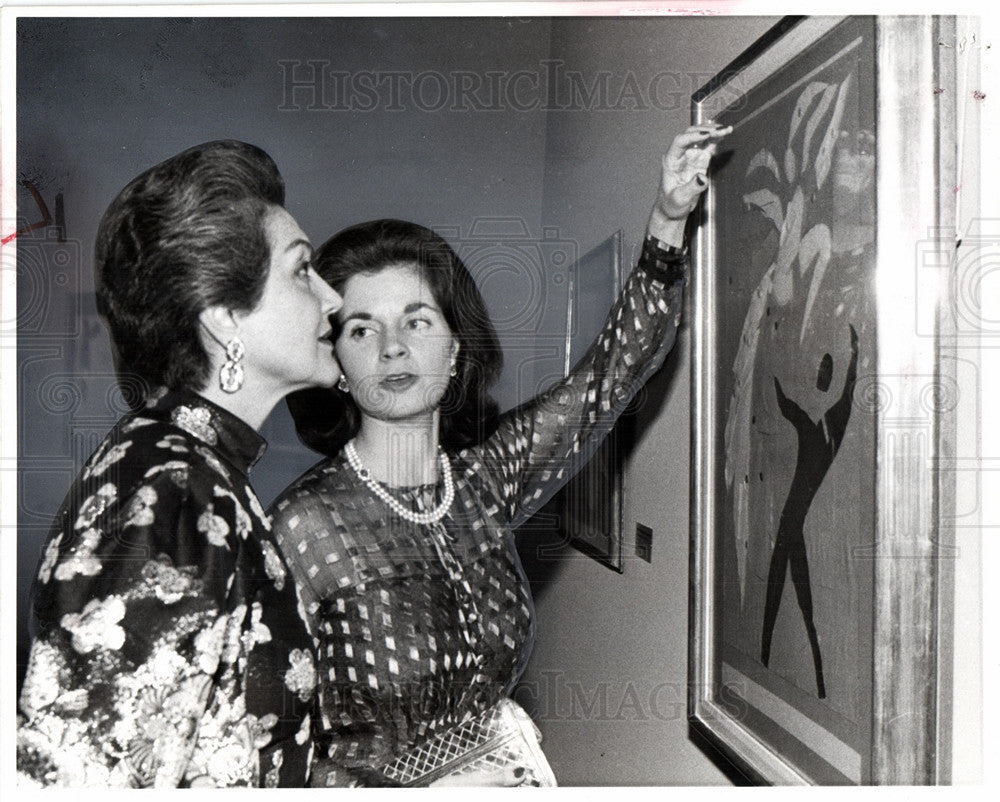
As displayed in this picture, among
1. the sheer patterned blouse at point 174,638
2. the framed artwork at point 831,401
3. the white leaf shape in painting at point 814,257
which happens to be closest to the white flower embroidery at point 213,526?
the sheer patterned blouse at point 174,638

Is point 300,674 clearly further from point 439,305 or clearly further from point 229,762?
point 439,305

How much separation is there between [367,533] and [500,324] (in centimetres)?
32

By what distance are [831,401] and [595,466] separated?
31 centimetres

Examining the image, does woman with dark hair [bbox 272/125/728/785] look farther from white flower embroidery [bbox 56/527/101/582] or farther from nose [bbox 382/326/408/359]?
white flower embroidery [bbox 56/527/101/582]

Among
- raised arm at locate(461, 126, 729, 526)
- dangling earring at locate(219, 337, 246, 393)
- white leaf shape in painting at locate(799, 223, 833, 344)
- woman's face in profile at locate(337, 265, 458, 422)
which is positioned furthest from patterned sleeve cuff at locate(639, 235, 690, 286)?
dangling earring at locate(219, 337, 246, 393)

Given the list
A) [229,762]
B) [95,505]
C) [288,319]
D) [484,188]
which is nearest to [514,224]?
[484,188]

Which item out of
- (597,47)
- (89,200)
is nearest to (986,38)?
(597,47)

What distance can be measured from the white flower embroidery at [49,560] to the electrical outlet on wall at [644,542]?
2.47 ft

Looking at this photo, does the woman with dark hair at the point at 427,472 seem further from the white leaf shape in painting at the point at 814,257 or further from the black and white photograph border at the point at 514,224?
the white leaf shape in painting at the point at 814,257

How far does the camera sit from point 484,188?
119cm

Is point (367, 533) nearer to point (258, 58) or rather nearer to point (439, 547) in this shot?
point (439, 547)

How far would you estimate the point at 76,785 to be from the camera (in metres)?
1.14

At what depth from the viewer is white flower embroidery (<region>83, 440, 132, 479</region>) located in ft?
3.82

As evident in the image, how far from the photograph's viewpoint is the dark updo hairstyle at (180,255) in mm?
1155
